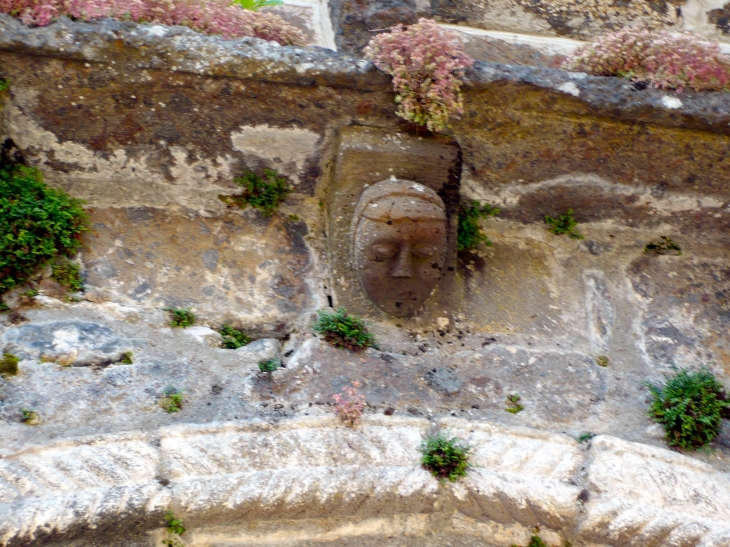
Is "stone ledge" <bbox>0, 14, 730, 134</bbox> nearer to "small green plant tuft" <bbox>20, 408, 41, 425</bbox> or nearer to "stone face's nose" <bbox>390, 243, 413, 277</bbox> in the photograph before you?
"stone face's nose" <bbox>390, 243, 413, 277</bbox>

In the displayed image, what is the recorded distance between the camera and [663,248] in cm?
375

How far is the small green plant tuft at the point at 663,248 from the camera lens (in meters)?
3.74

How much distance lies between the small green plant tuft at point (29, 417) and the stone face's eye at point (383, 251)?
1.34 meters

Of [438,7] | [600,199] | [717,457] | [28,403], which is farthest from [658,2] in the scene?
[28,403]

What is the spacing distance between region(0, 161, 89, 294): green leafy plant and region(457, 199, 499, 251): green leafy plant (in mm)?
1584

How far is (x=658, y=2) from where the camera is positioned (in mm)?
4578

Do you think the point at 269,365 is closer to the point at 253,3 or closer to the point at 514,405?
the point at 514,405

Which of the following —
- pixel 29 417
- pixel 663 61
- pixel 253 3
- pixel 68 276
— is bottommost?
pixel 29 417

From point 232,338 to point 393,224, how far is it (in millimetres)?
771

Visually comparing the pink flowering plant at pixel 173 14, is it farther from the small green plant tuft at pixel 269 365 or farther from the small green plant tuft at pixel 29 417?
the small green plant tuft at pixel 29 417

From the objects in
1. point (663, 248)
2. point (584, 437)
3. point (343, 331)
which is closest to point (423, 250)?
point (343, 331)

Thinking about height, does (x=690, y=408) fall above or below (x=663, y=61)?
below

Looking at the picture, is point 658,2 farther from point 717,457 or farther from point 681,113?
point 717,457

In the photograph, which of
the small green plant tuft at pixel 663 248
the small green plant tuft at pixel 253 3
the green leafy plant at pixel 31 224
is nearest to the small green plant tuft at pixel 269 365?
the green leafy plant at pixel 31 224
